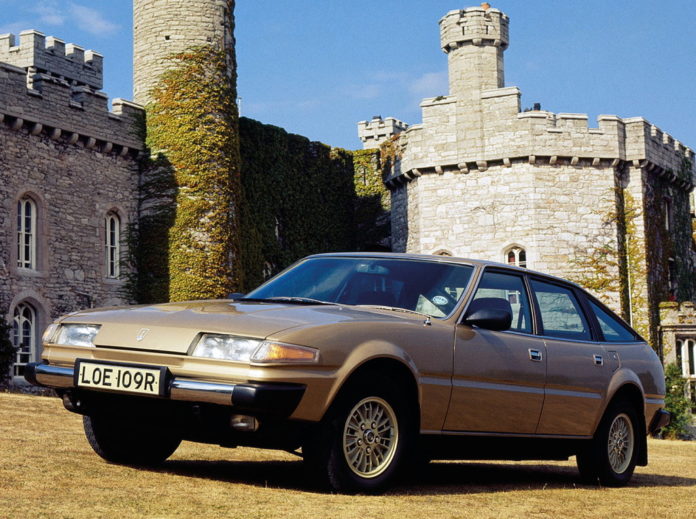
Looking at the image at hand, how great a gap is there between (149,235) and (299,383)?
2060cm

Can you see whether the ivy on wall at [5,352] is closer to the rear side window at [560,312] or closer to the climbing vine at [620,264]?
the climbing vine at [620,264]

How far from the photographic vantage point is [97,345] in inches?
230

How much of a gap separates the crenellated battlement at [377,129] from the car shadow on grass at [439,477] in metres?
34.2

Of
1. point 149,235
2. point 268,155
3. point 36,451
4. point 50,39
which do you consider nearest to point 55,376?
point 36,451

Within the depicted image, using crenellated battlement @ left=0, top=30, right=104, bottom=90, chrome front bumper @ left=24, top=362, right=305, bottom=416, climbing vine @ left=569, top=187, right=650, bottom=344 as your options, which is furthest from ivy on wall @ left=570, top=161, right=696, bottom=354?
chrome front bumper @ left=24, top=362, right=305, bottom=416

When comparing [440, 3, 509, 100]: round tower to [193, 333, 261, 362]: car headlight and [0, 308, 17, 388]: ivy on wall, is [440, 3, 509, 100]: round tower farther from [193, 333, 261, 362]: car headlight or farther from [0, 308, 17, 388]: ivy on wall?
[193, 333, 261, 362]: car headlight

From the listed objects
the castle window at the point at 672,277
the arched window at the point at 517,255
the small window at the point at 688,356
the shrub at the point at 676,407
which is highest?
the arched window at the point at 517,255

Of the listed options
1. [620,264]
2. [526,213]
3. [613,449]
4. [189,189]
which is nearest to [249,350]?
[613,449]

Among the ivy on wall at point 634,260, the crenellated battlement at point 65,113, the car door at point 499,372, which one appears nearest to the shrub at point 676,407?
the ivy on wall at point 634,260

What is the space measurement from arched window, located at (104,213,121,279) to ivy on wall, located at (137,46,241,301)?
58cm

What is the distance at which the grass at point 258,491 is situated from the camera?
193 inches

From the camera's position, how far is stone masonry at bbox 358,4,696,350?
2838cm

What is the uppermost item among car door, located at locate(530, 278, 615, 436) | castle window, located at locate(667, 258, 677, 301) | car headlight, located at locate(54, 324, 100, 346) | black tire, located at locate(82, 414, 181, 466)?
castle window, located at locate(667, 258, 677, 301)

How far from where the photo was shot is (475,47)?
3183 centimetres
